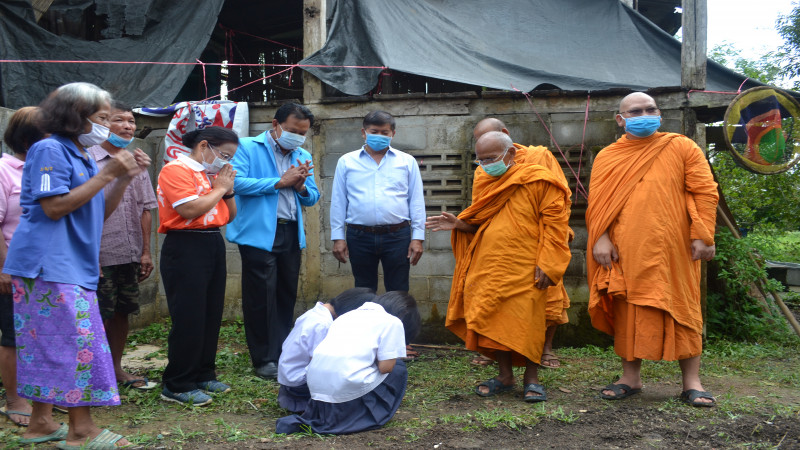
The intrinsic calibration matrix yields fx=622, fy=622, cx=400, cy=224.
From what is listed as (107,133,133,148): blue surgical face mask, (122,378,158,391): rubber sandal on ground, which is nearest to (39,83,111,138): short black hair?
(107,133,133,148): blue surgical face mask

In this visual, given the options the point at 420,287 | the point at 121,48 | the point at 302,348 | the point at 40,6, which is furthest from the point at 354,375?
the point at 40,6

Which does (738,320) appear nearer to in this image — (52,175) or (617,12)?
(617,12)

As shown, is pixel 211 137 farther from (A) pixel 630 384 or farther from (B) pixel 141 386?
(A) pixel 630 384

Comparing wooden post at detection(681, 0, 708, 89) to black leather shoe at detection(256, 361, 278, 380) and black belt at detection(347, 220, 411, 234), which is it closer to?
black belt at detection(347, 220, 411, 234)

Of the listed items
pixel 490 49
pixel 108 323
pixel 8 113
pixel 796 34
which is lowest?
pixel 108 323

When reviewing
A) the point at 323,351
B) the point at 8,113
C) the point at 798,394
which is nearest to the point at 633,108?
the point at 798,394

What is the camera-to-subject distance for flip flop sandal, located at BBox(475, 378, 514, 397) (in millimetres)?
3910

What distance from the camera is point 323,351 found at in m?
3.21

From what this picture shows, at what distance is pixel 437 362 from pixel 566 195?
182 cm

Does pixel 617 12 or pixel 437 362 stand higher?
pixel 617 12

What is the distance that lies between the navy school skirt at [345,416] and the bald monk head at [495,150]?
152 cm

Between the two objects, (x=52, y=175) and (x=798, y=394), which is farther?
(x=798, y=394)

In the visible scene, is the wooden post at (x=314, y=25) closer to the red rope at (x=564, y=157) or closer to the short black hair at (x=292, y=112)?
the short black hair at (x=292, y=112)

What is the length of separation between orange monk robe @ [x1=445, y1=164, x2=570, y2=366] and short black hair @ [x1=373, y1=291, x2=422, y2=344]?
14.8 inches
